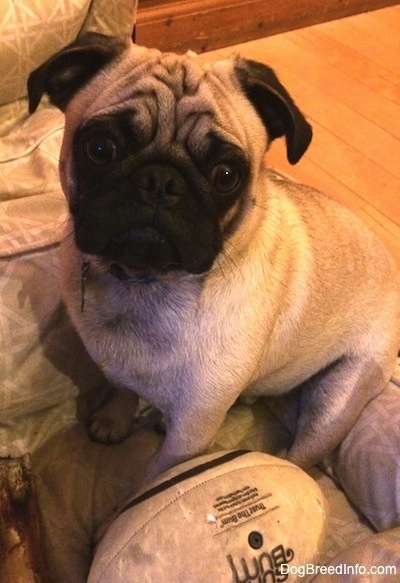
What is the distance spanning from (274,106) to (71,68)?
323mm

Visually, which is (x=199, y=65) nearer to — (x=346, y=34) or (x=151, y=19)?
(x=151, y=19)

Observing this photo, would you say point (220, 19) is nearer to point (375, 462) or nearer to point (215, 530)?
point (375, 462)

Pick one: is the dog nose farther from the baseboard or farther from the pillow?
the baseboard

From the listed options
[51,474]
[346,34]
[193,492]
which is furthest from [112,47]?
[346,34]

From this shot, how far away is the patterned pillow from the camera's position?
147cm

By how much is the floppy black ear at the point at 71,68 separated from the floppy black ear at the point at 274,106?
209 mm

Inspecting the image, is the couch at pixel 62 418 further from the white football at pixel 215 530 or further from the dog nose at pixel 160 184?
the dog nose at pixel 160 184

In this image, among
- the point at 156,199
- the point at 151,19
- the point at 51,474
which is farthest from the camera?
the point at 151,19

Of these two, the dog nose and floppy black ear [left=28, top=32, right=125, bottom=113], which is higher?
floppy black ear [left=28, top=32, right=125, bottom=113]

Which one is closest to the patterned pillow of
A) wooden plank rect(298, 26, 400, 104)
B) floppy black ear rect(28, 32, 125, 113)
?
floppy black ear rect(28, 32, 125, 113)

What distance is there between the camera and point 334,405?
4.49 ft

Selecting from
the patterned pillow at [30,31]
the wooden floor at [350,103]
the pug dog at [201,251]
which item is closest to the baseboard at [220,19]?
the wooden floor at [350,103]

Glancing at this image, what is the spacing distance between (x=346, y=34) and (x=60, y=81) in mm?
2501

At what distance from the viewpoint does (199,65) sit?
3.54 ft
